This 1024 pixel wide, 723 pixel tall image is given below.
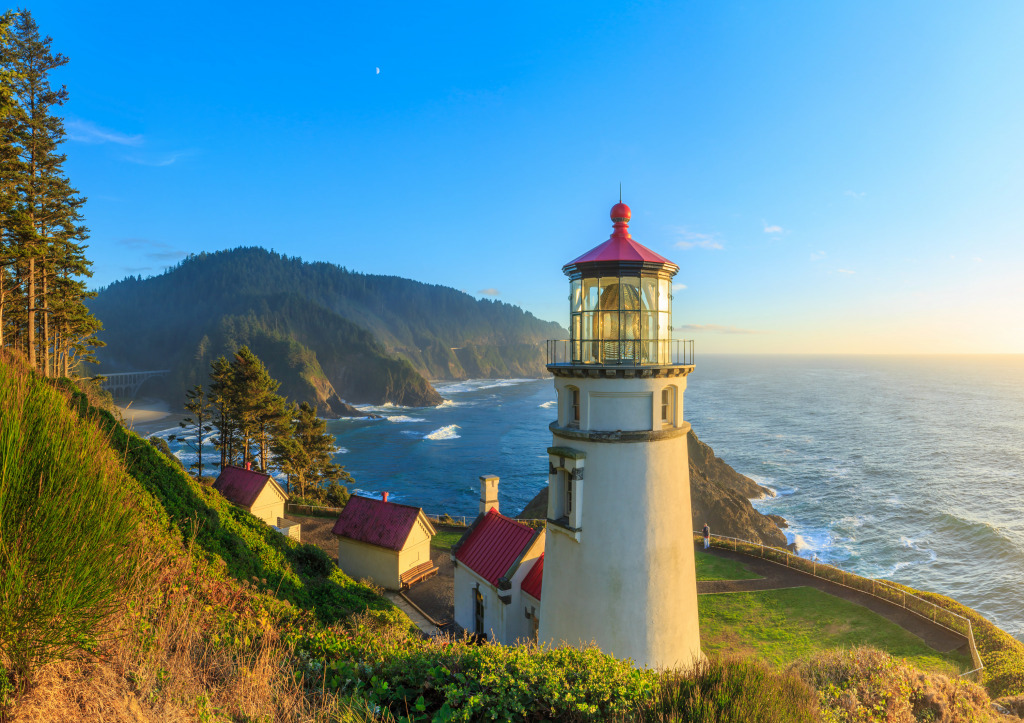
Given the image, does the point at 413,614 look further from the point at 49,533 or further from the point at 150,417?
the point at 150,417

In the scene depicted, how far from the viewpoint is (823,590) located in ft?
55.6

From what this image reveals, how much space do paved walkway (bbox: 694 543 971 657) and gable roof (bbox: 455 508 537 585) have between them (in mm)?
8258

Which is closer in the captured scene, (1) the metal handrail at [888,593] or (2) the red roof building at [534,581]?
(2) the red roof building at [534,581]

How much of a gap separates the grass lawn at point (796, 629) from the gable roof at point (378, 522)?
10.1 metres

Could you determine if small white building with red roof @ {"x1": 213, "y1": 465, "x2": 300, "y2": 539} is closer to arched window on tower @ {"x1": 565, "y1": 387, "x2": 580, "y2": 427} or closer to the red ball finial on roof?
arched window on tower @ {"x1": 565, "y1": 387, "x2": 580, "y2": 427}

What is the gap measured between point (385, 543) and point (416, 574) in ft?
5.37

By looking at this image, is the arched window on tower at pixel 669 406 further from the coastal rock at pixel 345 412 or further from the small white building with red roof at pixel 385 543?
the coastal rock at pixel 345 412

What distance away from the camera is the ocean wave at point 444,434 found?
6869 centimetres

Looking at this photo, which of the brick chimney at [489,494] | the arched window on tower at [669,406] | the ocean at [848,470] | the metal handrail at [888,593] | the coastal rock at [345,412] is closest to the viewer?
the arched window on tower at [669,406]

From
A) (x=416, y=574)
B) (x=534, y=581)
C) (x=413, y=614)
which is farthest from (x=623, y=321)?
(x=416, y=574)

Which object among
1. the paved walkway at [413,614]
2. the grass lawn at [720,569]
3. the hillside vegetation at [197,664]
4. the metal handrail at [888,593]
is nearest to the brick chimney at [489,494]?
the paved walkway at [413,614]

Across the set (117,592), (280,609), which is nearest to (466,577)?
(280,609)

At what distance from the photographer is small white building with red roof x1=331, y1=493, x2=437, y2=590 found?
1762 centimetres

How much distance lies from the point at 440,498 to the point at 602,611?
3502cm
